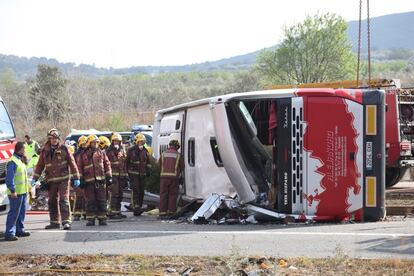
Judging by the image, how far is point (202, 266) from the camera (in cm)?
776

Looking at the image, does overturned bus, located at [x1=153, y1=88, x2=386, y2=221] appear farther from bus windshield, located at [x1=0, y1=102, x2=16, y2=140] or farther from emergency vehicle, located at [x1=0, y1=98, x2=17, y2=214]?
bus windshield, located at [x1=0, y1=102, x2=16, y2=140]

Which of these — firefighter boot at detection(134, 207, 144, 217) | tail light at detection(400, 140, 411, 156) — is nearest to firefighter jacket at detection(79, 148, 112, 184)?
firefighter boot at detection(134, 207, 144, 217)

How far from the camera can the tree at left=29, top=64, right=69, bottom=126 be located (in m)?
41.0

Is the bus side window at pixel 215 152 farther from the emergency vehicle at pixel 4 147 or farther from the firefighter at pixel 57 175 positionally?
the emergency vehicle at pixel 4 147

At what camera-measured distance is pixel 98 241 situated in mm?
9859

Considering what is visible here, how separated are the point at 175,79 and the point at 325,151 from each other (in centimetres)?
8559

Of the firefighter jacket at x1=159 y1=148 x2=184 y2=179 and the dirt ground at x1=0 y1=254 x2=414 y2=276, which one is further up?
the firefighter jacket at x1=159 y1=148 x2=184 y2=179

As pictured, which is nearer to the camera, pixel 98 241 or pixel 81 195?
pixel 98 241

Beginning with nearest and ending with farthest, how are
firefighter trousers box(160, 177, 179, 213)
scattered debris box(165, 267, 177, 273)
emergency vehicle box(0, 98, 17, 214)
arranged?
scattered debris box(165, 267, 177, 273) < emergency vehicle box(0, 98, 17, 214) < firefighter trousers box(160, 177, 179, 213)

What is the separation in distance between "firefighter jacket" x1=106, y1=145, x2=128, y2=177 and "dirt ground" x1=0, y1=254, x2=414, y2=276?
16.4 ft

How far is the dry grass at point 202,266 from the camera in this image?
23.9 ft

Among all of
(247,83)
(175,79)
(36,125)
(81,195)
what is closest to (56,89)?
(36,125)

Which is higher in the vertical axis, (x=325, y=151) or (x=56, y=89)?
(x=56, y=89)

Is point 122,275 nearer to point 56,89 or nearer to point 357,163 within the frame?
point 357,163
